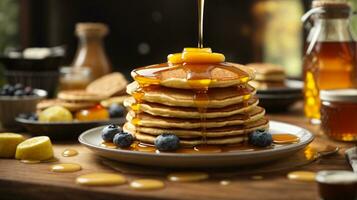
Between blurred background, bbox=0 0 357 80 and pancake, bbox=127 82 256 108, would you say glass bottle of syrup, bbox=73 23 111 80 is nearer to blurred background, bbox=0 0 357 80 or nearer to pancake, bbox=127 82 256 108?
pancake, bbox=127 82 256 108

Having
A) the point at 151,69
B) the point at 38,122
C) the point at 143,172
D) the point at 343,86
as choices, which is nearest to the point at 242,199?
the point at 143,172

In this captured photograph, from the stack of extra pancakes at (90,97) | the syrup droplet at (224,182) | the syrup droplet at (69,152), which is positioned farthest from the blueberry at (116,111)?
the syrup droplet at (224,182)

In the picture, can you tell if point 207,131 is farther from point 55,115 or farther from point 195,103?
point 55,115

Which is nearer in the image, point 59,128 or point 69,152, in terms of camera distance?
point 69,152

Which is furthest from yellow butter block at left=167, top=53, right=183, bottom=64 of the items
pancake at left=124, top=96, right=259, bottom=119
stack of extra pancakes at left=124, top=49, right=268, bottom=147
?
pancake at left=124, top=96, right=259, bottom=119

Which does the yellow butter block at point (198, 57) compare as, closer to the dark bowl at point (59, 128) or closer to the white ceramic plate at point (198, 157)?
the white ceramic plate at point (198, 157)

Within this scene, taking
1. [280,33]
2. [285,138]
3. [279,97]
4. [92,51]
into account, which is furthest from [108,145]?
[280,33]

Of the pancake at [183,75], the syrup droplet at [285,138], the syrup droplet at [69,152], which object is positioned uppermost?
the pancake at [183,75]
